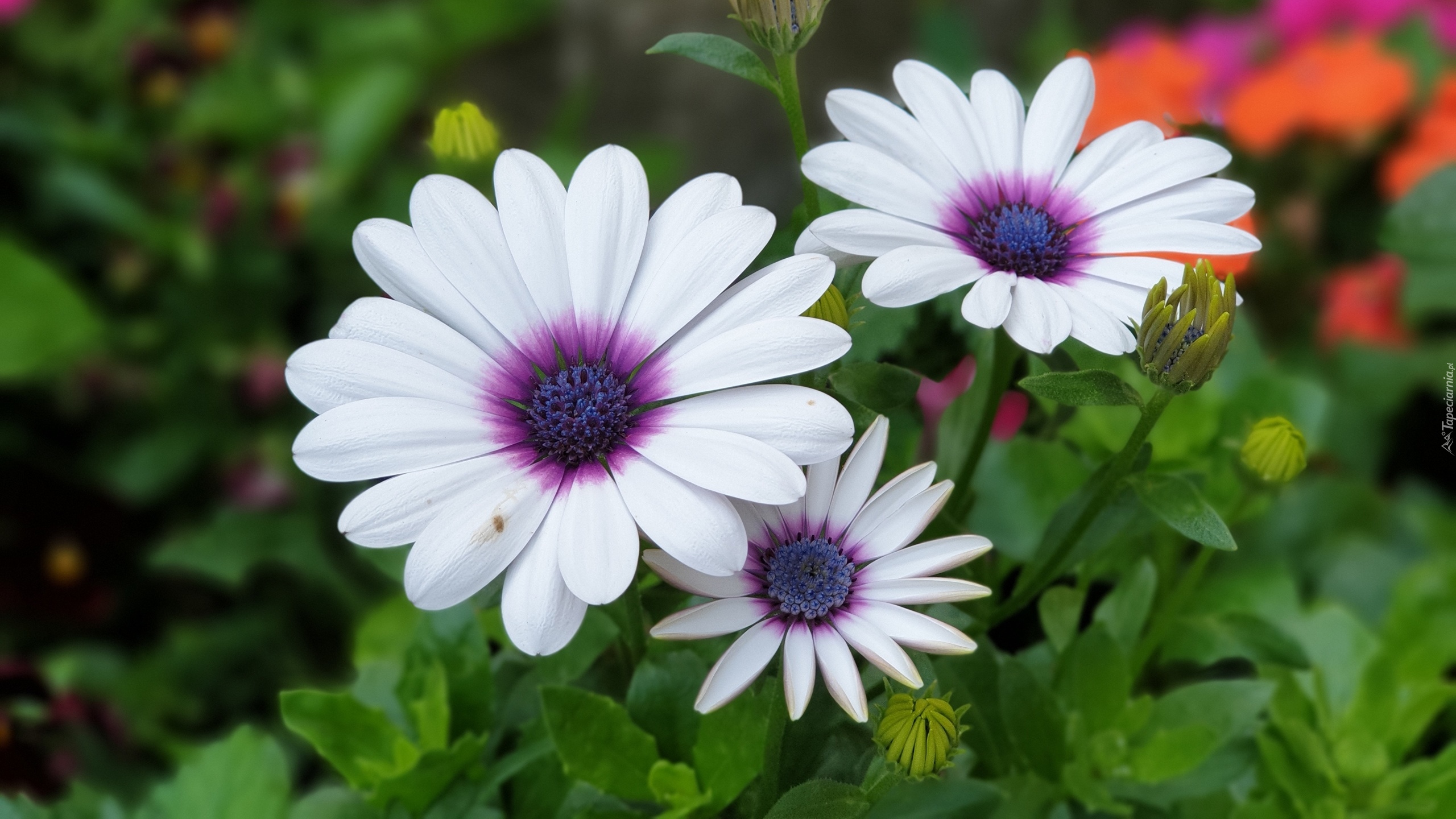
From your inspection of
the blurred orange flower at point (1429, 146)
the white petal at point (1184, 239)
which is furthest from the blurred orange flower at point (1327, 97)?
the white petal at point (1184, 239)

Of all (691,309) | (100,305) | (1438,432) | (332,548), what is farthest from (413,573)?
(1438,432)

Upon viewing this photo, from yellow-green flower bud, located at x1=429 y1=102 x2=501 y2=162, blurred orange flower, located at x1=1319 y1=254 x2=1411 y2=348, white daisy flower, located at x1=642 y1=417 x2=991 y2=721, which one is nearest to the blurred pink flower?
yellow-green flower bud, located at x1=429 y1=102 x2=501 y2=162

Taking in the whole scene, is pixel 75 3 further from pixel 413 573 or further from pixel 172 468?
pixel 413 573

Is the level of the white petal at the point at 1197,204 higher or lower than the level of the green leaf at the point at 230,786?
higher

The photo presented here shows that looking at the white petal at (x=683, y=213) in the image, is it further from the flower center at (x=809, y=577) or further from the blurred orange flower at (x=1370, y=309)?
the blurred orange flower at (x=1370, y=309)

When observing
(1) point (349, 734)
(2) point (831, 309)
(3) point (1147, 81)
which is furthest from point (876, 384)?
(3) point (1147, 81)
